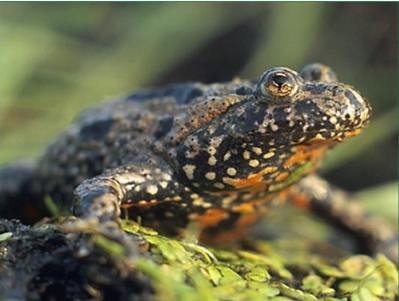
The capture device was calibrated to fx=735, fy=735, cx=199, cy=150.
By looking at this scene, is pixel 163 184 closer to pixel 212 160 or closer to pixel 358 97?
pixel 212 160

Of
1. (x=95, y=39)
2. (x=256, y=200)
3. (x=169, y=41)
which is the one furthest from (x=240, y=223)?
(x=95, y=39)

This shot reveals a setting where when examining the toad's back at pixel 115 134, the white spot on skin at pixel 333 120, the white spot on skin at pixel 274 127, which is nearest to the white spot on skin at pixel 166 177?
the toad's back at pixel 115 134

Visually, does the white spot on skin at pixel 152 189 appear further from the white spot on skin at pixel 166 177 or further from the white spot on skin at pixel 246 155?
the white spot on skin at pixel 246 155

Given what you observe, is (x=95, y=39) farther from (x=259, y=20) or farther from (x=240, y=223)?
(x=240, y=223)

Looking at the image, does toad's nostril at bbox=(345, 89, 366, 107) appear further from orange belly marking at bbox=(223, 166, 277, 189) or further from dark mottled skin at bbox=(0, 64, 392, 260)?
orange belly marking at bbox=(223, 166, 277, 189)

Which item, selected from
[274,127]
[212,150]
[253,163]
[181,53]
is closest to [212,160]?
[212,150]

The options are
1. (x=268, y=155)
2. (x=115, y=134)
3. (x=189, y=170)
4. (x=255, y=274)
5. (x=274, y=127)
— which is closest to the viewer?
(x=255, y=274)

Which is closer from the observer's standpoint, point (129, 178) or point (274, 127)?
point (274, 127)

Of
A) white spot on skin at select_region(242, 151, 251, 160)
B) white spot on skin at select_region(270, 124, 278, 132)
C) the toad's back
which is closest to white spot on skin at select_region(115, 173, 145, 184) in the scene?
the toad's back
